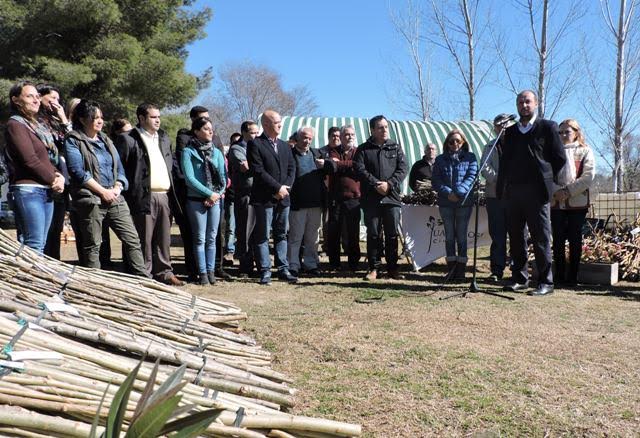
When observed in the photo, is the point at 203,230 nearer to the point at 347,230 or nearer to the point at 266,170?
the point at 266,170

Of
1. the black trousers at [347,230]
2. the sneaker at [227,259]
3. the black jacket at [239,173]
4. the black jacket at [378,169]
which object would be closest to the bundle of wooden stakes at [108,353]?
the black jacket at [239,173]

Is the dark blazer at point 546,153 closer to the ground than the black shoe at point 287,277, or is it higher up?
higher up

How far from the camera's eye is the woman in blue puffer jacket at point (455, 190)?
676 centimetres

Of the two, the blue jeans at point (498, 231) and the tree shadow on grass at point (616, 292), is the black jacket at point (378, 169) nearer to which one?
the blue jeans at point (498, 231)

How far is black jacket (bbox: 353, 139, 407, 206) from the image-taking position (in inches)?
267

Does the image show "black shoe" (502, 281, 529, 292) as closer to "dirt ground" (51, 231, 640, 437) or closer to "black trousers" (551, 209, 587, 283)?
"dirt ground" (51, 231, 640, 437)

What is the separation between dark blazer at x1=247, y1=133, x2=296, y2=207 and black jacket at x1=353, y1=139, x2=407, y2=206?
921 millimetres

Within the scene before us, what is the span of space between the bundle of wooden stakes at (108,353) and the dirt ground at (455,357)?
13.0 inches

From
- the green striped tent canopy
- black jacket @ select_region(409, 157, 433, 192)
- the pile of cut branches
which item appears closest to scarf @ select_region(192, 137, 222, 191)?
black jacket @ select_region(409, 157, 433, 192)

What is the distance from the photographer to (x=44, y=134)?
4.67 meters

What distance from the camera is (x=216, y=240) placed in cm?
684

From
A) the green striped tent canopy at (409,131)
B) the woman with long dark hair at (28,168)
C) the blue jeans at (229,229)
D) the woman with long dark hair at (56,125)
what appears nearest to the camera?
the woman with long dark hair at (28,168)

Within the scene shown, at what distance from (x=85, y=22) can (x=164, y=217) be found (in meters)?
13.2

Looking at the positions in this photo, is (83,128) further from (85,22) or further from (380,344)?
(85,22)
